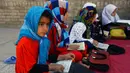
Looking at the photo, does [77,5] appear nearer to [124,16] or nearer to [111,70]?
[124,16]

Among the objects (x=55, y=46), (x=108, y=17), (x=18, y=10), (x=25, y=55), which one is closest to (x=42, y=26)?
(x=25, y=55)

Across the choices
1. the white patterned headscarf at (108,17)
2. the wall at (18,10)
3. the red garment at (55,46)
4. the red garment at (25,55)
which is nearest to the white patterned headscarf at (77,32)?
the red garment at (55,46)

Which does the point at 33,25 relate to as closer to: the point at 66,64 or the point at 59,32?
the point at 66,64

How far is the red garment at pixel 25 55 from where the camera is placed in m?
2.20

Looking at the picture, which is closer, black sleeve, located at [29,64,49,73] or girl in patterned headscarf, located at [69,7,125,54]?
black sleeve, located at [29,64,49,73]

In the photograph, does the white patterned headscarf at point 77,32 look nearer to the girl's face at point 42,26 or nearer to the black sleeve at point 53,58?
the black sleeve at point 53,58

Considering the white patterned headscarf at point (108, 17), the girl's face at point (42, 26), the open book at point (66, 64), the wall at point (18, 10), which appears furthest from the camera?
the wall at point (18, 10)

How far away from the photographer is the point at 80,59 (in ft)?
10.7

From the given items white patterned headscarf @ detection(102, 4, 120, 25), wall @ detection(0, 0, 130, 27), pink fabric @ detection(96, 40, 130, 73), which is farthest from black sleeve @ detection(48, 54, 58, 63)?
wall @ detection(0, 0, 130, 27)

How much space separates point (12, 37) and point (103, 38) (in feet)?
9.13

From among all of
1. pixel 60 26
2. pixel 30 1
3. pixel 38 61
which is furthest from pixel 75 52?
pixel 30 1

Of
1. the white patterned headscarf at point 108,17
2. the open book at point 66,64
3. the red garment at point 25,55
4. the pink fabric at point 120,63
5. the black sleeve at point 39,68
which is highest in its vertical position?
the white patterned headscarf at point 108,17

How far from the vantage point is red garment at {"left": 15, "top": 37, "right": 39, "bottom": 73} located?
7.21ft

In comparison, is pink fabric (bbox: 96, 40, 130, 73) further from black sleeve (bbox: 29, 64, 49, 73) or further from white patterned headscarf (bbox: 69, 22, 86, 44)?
black sleeve (bbox: 29, 64, 49, 73)
